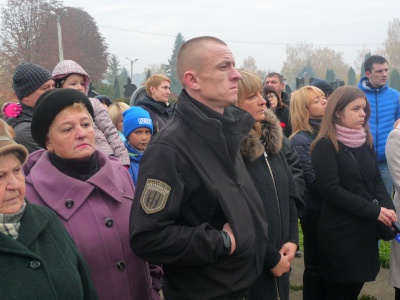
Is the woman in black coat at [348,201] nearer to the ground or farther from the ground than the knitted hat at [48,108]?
nearer to the ground

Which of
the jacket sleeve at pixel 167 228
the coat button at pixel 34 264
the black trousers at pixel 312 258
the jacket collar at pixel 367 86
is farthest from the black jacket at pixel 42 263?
the jacket collar at pixel 367 86

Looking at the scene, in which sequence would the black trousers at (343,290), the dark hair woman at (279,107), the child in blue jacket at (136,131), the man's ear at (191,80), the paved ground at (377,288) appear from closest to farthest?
the man's ear at (191,80), the black trousers at (343,290), the child in blue jacket at (136,131), the paved ground at (377,288), the dark hair woman at (279,107)

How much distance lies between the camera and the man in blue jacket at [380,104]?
554 cm

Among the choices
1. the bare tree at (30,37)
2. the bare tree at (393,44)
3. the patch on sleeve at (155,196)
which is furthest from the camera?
the bare tree at (393,44)

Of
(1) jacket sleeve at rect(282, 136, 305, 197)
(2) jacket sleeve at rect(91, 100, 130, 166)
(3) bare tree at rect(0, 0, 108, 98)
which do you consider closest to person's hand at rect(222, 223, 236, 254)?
(1) jacket sleeve at rect(282, 136, 305, 197)

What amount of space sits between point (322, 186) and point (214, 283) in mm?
1591

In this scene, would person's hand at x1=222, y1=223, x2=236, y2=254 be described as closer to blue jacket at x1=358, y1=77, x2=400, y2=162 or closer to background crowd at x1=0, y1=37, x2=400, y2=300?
background crowd at x1=0, y1=37, x2=400, y2=300

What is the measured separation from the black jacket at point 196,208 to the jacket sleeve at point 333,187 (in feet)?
3.94

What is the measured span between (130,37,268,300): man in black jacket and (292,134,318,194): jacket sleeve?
58.4 inches

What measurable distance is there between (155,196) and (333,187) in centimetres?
181

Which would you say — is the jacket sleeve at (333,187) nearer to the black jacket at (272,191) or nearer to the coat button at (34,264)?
the black jacket at (272,191)

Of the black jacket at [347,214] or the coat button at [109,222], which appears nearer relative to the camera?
the coat button at [109,222]

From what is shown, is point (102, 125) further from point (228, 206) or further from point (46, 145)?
point (228, 206)

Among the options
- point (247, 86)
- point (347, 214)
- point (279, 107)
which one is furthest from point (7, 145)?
point (279, 107)
